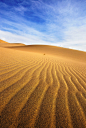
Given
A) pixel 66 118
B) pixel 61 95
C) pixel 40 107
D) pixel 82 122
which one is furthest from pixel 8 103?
pixel 82 122

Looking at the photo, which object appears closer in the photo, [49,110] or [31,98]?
[49,110]

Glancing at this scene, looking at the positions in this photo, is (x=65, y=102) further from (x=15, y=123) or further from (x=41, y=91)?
(x=15, y=123)

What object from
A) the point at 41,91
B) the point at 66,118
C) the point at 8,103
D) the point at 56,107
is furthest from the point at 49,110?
the point at 8,103

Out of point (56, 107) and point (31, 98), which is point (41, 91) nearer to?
point (31, 98)

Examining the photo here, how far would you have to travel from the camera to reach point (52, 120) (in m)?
1.04

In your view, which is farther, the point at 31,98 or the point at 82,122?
the point at 31,98

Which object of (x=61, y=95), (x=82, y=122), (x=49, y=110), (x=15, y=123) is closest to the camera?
(x=15, y=123)

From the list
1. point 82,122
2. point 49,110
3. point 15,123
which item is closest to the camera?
point 15,123

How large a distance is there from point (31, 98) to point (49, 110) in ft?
1.37

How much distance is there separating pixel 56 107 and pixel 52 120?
0.83 ft

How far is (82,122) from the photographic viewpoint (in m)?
1.06

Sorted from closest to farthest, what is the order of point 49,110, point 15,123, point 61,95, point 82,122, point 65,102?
point 15,123
point 82,122
point 49,110
point 65,102
point 61,95

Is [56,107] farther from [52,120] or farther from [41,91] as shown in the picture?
[41,91]

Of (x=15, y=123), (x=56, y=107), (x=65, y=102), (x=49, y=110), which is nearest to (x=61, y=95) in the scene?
(x=65, y=102)
